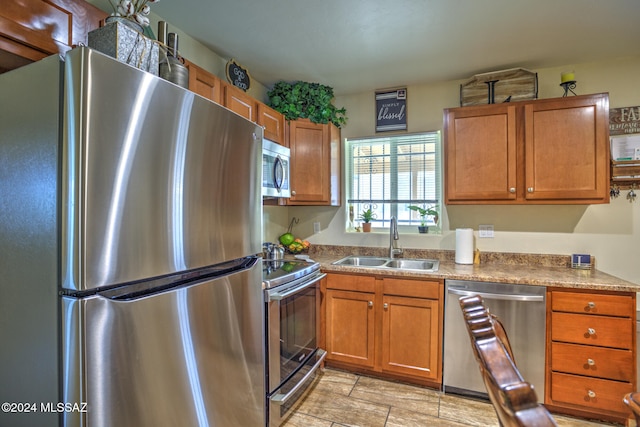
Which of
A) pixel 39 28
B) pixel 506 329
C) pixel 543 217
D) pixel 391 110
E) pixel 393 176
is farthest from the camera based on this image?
pixel 393 176

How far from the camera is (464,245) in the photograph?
8.46 ft

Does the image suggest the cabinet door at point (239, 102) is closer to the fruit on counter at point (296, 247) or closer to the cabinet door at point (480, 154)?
the fruit on counter at point (296, 247)

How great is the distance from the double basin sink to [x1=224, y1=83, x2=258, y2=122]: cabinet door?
55.6 inches

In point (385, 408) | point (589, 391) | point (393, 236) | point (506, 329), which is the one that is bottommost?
point (385, 408)

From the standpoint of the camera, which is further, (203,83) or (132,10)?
(203,83)

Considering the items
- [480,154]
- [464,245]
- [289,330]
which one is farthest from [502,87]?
[289,330]

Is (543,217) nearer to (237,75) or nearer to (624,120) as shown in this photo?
(624,120)

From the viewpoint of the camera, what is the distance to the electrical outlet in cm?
271

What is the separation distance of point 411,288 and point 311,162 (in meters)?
1.41

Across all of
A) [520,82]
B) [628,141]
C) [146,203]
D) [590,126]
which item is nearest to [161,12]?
[146,203]

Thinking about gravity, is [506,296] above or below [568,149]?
below

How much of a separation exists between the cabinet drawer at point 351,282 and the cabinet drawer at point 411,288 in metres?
0.11

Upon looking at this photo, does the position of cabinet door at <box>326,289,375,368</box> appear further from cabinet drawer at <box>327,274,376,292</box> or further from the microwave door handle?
the microwave door handle

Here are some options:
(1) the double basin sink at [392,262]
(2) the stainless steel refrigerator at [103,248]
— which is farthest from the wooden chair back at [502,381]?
(1) the double basin sink at [392,262]
